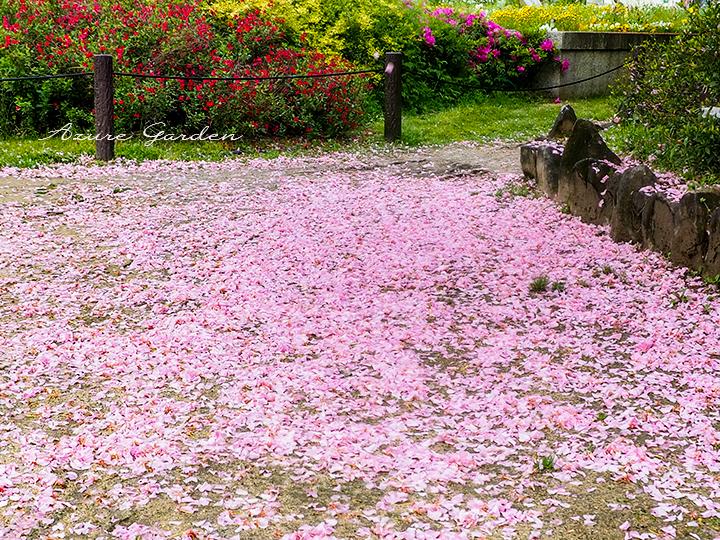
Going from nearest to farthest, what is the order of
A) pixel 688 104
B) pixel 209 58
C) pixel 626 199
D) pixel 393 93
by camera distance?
pixel 626 199 < pixel 688 104 < pixel 393 93 < pixel 209 58

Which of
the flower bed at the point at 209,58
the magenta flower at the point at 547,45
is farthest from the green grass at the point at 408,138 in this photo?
the magenta flower at the point at 547,45

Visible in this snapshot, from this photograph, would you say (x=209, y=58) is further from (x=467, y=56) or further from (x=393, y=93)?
(x=467, y=56)

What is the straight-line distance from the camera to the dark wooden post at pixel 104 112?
10.9 meters

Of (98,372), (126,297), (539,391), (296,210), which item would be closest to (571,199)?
(296,210)

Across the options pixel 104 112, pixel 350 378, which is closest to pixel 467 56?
pixel 104 112

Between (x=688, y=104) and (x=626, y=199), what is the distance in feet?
8.73

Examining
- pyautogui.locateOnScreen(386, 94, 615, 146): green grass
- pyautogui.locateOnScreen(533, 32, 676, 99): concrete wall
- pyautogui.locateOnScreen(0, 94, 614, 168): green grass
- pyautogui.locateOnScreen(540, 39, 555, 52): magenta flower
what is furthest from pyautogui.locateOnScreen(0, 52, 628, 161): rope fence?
pyautogui.locateOnScreen(533, 32, 676, 99): concrete wall

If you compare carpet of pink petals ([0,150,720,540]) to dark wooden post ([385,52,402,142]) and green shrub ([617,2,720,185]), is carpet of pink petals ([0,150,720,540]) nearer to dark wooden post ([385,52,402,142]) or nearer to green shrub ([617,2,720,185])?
green shrub ([617,2,720,185])

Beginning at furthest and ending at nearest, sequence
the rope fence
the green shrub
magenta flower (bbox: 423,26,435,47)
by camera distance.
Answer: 1. magenta flower (bbox: 423,26,435,47)
2. the rope fence
3. the green shrub

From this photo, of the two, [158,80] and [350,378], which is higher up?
[158,80]

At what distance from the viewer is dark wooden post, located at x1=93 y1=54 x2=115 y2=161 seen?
1092cm

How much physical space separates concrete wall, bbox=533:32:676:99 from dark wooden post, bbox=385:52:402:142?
5690 millimetres

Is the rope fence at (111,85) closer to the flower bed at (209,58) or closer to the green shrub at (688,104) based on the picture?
the flower bed at (209,58)

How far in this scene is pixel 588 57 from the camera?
17.5 metres
